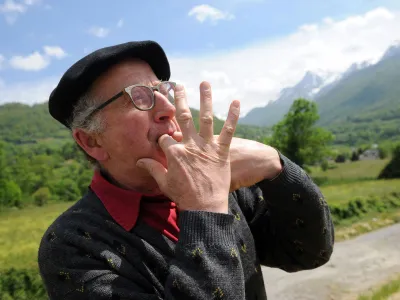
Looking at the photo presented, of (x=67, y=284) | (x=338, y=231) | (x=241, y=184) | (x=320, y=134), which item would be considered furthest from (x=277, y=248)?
(x=320, y=134)

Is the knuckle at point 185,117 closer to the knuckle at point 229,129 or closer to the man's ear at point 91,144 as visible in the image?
the knuckle at point 229,129

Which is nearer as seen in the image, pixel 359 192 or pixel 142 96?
pixel 142 96

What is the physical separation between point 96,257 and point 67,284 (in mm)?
158

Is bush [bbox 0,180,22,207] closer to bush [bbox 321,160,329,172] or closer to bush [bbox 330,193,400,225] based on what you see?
bush [bbox 321,160,329,172]

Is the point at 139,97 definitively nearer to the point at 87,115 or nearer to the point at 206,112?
the point at 87,115

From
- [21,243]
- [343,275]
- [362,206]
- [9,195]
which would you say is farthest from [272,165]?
[9,195]

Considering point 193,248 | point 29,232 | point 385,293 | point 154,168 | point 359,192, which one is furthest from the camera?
point 359,192

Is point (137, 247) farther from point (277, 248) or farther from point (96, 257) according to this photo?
point (277, 248)

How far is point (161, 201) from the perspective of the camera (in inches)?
75.4

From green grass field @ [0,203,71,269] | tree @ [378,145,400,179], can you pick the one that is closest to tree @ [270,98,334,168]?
tree @ [378,145,400,179]

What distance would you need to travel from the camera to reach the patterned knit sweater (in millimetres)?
1404

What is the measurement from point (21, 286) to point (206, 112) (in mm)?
6975

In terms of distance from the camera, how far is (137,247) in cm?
169

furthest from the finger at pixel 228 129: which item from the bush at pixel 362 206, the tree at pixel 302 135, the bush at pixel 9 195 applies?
the bush at pixel 9 195
